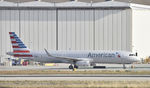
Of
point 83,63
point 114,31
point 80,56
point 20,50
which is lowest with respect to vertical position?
point 83,63

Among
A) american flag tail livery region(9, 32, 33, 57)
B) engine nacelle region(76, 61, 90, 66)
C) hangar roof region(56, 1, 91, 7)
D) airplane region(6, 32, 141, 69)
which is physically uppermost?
hangar roof region(56, 1, 91, 7)

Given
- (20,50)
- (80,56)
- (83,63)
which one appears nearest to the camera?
(83,63)

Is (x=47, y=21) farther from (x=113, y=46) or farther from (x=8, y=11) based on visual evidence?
(x=113, y=46)

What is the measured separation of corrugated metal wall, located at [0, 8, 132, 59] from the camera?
337 feet

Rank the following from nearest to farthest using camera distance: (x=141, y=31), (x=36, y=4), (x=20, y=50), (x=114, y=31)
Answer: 1. (x=20, y=50)
2. (x=114, y=31)
3. (x=36, y=4)
4. (x=141, y=31)

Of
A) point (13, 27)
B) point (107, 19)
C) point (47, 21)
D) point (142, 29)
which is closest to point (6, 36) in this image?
point (13, 27)

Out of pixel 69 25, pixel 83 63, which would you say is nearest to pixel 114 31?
pixel 69 25

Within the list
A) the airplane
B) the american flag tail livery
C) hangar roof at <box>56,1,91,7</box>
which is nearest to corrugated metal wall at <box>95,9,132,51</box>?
hangar roof at <box>56,1,91,7</box>

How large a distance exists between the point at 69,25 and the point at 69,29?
3.41ft

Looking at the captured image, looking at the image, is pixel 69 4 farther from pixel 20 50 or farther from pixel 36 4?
pixel 20 50

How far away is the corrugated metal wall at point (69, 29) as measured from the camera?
102688 mm

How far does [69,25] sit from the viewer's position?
104 m

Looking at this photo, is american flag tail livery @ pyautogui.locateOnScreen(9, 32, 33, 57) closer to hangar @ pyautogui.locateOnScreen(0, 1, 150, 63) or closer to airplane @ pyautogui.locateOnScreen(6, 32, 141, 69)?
airplane @ pyautogui.locateOnScreen(6, 32, 141, 69)

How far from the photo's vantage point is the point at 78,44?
338 feet
